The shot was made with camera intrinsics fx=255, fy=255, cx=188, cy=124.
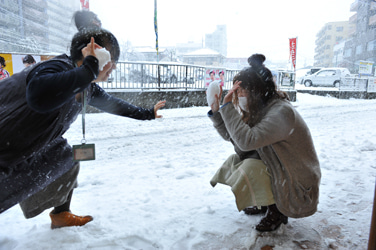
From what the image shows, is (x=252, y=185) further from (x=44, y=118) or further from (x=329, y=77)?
(x=329, y=77)

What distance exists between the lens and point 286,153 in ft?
5.96

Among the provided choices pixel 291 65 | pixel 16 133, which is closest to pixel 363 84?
pixel 291 65

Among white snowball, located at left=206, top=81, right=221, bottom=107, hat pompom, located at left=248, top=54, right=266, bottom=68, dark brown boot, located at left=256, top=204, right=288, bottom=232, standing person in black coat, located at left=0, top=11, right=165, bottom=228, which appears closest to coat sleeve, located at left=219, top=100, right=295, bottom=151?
white snowball, located at left=206, top=81, right=221, bottom=107

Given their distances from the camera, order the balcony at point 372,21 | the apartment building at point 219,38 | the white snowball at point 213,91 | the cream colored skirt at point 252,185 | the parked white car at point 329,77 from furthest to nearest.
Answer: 1. the apartment building at point 219,38
2. the balcony at point 372,21
3. the parked white car at point 329,77
4. the white snowball at point 213,91
5. the cream colored skirt at point 252,185

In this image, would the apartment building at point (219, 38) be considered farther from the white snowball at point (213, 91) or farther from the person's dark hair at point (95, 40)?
the person's dark hair at point (95, 40)

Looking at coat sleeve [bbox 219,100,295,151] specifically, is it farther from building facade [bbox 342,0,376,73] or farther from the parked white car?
building facade [bbox 342,0,376,73]

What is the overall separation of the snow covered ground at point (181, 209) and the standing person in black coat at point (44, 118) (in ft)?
1.33

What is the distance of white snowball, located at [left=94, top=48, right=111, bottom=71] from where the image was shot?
1471 mm

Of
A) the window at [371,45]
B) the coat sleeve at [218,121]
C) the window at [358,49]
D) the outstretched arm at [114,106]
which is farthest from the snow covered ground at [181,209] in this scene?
the window at [358,49]

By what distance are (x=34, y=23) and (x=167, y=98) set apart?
4456 centimetres

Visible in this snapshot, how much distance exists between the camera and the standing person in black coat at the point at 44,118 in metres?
1.34

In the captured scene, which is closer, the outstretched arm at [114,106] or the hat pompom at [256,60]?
Result: the hat pompom at [256,60]

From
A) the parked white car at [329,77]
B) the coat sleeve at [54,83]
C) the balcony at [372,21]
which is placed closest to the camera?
the coat sleeve at [54,83]

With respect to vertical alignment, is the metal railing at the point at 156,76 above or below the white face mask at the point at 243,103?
above
